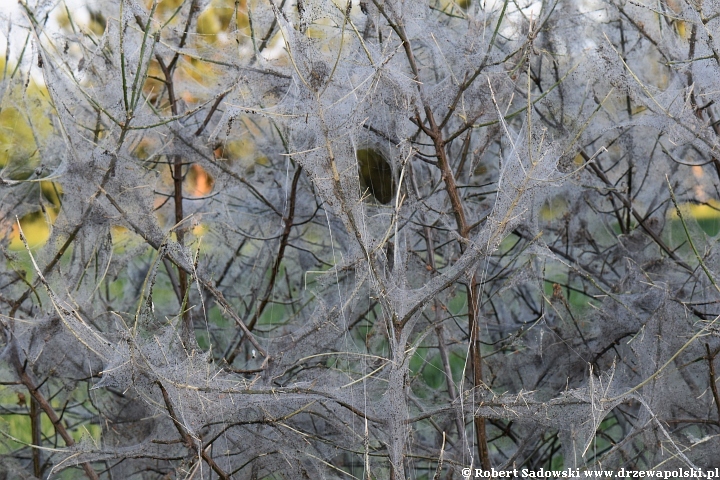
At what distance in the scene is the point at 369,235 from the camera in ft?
6.23

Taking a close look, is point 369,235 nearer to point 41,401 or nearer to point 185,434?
point 185,434

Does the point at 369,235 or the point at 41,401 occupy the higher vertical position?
the point at 369,235

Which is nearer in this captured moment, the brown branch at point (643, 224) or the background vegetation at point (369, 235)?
the background vegetation at point (369, 235)

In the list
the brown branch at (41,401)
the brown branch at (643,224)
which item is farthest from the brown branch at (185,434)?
the brown branch at (643,224)

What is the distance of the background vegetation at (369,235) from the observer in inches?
74.9

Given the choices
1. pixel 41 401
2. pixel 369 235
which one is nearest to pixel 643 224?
pixel 369 235

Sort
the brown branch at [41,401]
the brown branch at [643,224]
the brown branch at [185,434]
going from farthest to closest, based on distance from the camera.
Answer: the brown branch at [643,224], the brown branch at [41,401], the brown branch at [185,434]

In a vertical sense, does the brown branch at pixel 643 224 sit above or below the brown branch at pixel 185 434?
above

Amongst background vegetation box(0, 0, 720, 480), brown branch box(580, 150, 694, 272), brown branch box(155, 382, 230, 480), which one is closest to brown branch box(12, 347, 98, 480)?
background vegetation box(0, 0, 720, 480)

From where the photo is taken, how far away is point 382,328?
2502 millimetres

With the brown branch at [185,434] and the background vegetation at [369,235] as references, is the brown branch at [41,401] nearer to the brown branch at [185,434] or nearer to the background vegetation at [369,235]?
the background vegetation at [369,235]

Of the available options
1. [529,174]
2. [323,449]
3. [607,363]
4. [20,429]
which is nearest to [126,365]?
[323,449]

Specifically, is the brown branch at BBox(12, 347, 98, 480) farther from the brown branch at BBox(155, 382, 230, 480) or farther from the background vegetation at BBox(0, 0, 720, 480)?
the brown branch at BBox(155, 382, 230, 480)

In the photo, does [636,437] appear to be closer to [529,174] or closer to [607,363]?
[607,363]
